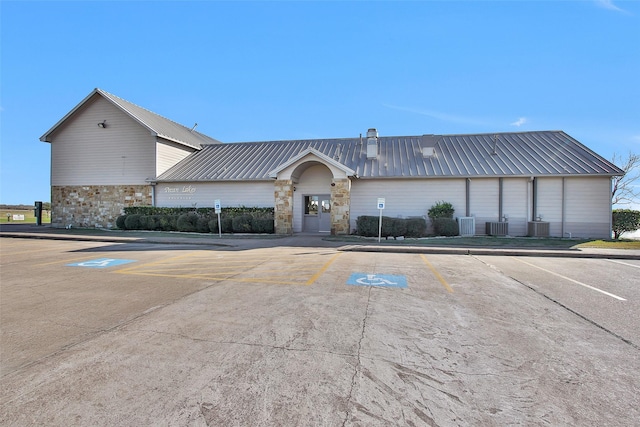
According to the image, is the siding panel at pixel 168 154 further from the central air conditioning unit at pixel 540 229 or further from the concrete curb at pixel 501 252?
the central air conditioning unit at pixel 540 229

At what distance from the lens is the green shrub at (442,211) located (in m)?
17.7

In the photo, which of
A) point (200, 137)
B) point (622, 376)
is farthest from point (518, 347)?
point (200, 137)

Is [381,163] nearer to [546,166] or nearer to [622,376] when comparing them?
[546,166]

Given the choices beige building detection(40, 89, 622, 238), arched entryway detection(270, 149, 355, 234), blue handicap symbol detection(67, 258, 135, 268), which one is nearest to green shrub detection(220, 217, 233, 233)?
beige building detection(40, 89, 622, 238)

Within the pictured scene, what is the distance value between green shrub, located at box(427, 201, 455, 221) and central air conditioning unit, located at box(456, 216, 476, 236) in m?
0.69

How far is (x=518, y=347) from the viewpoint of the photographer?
381cm

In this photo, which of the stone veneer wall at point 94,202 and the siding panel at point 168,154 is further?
the stone veneer wall at point 94,202

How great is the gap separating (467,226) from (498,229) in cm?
162

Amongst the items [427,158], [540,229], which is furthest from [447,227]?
[427,158]

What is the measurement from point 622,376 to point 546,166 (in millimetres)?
17885

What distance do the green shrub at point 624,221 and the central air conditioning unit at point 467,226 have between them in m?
7.97

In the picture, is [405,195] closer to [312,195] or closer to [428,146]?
[428,146]

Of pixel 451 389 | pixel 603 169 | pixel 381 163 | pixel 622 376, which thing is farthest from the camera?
pixel 381 163

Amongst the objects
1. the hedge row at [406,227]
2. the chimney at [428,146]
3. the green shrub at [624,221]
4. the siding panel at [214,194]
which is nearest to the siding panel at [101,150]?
the siding panel at [214,194]
